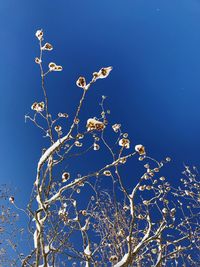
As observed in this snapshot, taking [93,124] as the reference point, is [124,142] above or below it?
above

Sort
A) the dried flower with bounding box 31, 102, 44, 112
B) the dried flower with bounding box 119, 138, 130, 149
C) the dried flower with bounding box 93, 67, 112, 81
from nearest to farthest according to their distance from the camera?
the dried flower with bounding box 93, 67, 112, 81
the dried flower with bounding box 119, 138, 130, 149
the dried flower with bounding box 31, 102, 44, 112

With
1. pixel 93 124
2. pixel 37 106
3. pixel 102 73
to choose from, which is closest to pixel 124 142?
pixel 93 124

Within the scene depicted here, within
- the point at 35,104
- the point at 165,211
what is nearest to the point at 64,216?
the point at 165,211

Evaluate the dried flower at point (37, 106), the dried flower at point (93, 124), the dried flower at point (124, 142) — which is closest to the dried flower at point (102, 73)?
the dried flower at point (93, 124)

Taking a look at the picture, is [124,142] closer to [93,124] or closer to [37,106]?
[93,124]

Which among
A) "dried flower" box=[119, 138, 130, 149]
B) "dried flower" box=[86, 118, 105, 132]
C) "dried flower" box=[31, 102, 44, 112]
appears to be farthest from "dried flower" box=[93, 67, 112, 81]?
"dried flower" box=[31, 102, 44, 112]

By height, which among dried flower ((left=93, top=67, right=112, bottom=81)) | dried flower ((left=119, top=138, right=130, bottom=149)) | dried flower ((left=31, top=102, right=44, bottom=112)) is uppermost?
dried flower ((left=31, top=102, right=44, bottom=112))

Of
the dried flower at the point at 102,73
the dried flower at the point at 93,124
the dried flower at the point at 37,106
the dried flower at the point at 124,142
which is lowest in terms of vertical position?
the dried flower at the point at 93,124

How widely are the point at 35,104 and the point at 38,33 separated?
826 mm

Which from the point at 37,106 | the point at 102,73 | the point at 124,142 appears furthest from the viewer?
the point at 37,106

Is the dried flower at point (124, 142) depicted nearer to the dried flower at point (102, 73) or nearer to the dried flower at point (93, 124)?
the dried flower at point (93, 124)

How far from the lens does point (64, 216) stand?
4.73 m

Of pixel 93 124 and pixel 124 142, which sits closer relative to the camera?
pixel 93 124

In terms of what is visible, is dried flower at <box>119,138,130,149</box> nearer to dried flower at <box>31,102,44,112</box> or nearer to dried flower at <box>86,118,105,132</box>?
dried flower at <box>86,118,105,132</box>
